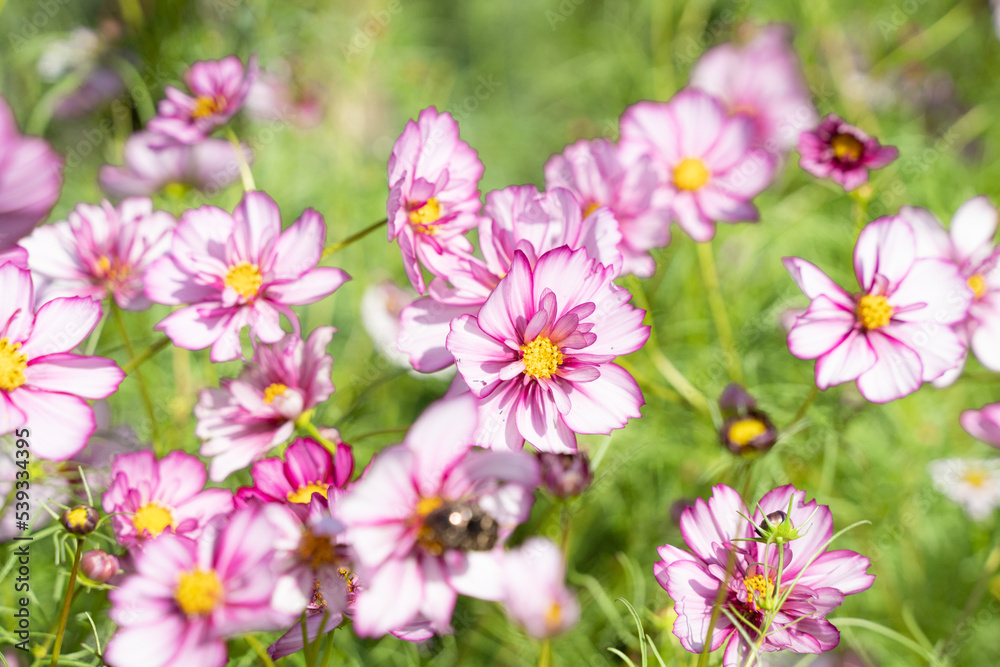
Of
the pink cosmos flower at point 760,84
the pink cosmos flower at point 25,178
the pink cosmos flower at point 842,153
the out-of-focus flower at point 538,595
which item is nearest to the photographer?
the out-of-focus flower at point 538,595

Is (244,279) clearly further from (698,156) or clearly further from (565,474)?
(698,156)

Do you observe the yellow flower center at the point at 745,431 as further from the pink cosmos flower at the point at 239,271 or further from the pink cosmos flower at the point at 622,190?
the pink cosmos flower at the point at 239,271

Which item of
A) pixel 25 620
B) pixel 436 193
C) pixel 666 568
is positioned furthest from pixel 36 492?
pixel 666 568

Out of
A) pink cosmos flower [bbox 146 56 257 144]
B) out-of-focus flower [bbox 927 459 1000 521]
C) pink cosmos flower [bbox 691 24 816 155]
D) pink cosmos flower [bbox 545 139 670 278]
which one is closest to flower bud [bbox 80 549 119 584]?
pink cosmos flower [bbox 146 56 257 144]

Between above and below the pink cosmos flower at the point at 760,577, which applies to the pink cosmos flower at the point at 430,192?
above

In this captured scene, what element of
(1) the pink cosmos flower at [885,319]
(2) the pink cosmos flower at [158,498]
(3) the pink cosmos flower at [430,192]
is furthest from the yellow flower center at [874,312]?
(2) the pink cosmos flower at [158,498]

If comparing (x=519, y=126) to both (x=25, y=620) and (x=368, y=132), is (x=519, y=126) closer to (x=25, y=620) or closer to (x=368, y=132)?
(x=368, y=132)
